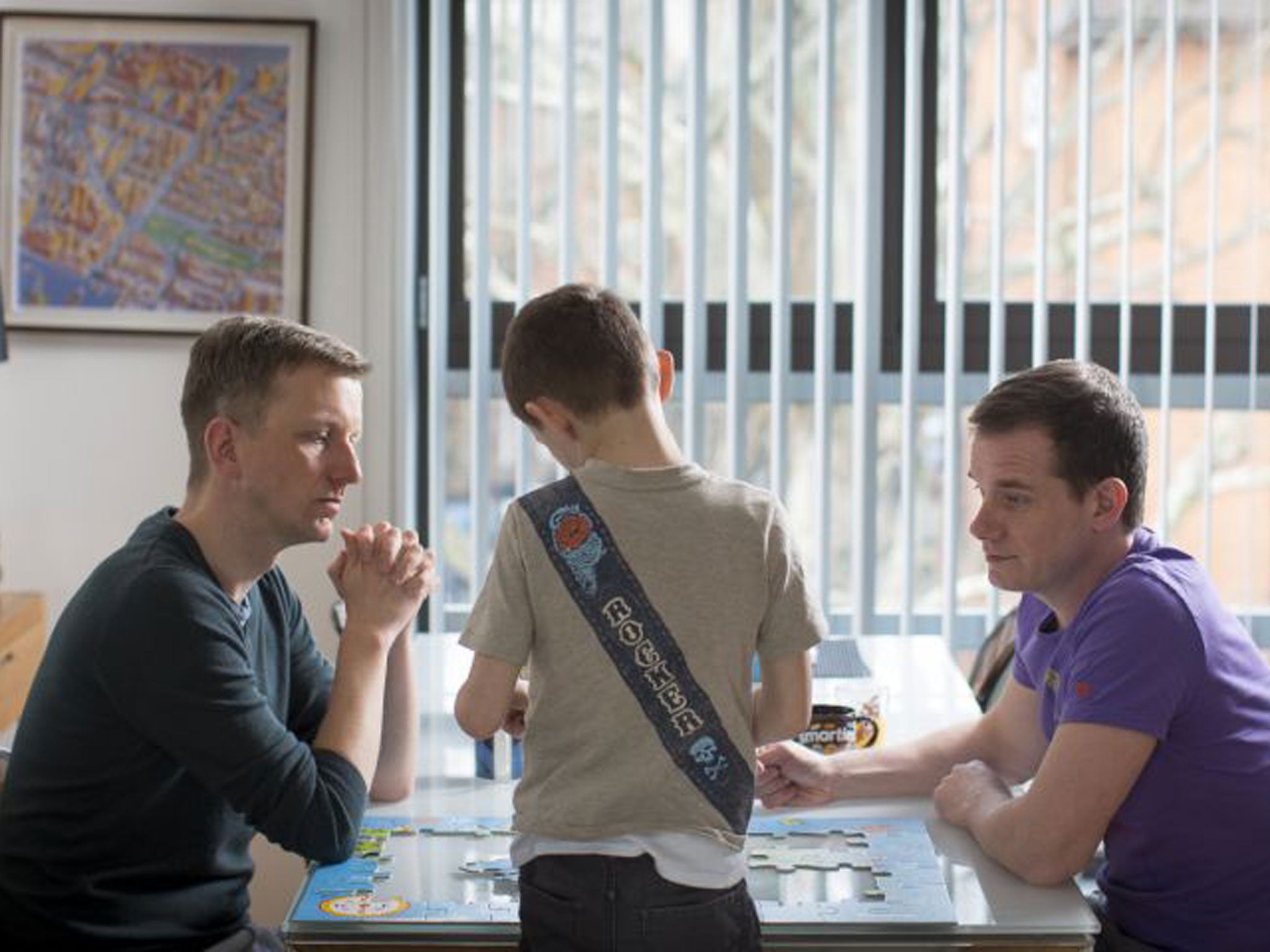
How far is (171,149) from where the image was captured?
423 cm

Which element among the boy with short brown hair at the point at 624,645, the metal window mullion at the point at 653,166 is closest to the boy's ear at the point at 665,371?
the boy with short brown hair at the point at 624,645

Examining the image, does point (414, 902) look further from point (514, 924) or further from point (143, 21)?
point (143, 21)

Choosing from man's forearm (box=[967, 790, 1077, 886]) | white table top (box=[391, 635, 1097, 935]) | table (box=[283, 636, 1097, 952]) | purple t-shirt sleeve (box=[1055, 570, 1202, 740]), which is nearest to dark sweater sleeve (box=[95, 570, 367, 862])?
table (box=[283, 636, 1097, 952])

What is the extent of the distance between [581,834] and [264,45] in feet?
8.89

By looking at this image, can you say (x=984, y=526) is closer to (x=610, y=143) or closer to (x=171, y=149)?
(x=610, y=143)

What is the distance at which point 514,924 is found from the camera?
196 centimetres

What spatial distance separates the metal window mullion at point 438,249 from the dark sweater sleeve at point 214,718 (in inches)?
83.1

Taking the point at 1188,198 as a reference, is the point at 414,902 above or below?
below

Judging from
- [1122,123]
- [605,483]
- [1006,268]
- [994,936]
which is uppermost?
[1122,123]

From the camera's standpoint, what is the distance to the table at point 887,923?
6.36 ft

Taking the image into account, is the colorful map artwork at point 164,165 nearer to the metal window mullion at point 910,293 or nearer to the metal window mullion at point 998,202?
the metal window mullion at point 910,293

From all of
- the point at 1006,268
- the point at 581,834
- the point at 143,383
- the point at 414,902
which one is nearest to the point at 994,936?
the point at 581,834

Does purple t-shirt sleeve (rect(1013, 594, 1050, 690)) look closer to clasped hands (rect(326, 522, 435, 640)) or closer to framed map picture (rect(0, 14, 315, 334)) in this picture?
clasped hands (rect(326, 522, 435, 640))

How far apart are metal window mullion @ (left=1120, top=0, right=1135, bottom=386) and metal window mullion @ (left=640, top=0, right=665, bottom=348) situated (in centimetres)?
94
